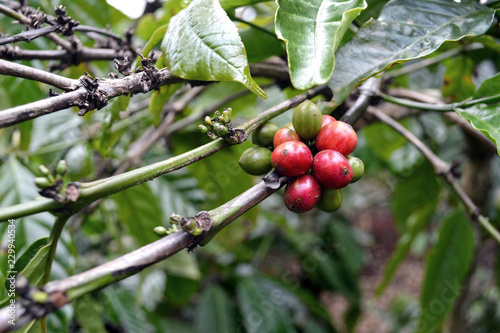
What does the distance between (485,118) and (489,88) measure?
7cm

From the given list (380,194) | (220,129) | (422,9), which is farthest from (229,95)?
(380,194)

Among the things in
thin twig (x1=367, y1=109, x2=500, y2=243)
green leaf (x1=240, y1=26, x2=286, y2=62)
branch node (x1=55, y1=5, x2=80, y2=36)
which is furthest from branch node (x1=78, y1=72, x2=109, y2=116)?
thin twig (x1=367, y1=109, x2=500, y2=243)

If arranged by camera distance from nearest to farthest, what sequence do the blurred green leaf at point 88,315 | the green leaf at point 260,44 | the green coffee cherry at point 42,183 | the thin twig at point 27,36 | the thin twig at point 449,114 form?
the green coffee cherry at point 42,183, the thin twig at point 27,36, the green leaf at point 260,44, the thin twig at point 449,114, the blurred green leaf at point 88,315

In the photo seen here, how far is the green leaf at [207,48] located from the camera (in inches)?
22.5

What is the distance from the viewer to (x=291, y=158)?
1.85ft

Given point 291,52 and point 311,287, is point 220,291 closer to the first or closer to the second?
point 311,287

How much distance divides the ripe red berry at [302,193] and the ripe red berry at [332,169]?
0.05ft

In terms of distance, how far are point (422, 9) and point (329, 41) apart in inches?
12.9

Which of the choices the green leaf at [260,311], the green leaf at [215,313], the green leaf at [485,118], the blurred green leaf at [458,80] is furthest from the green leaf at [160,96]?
the green leaf at [215,313]

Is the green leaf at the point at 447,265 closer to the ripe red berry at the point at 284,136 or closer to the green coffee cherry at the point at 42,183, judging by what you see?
the ripe red berry at the point at 284,136

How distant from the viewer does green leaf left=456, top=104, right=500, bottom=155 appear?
0.66 m

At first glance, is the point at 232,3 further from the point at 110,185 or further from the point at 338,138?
the point at 110,185

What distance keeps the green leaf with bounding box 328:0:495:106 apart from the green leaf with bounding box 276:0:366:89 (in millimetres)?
74

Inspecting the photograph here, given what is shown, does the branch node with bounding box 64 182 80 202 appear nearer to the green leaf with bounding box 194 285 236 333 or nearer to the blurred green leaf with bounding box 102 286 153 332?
the blurred green leaf with bounding box 102 286 153 332
